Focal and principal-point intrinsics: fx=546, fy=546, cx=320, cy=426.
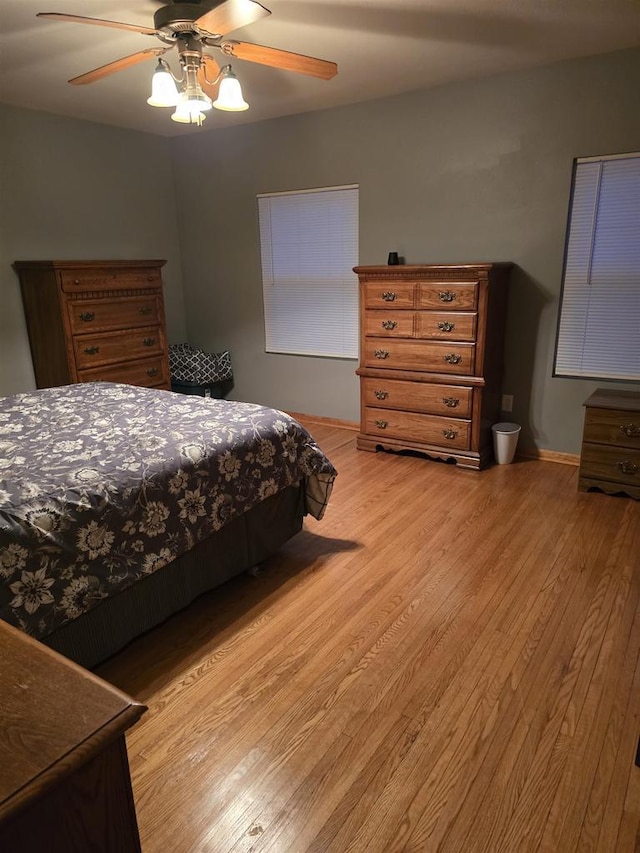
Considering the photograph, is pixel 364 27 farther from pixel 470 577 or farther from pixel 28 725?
pixel 28 725

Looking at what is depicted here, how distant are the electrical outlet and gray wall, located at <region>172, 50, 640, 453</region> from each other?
0.13 ft

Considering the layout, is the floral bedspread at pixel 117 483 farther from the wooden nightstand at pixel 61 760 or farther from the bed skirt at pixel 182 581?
the wooden nightstand at pixel 61 760

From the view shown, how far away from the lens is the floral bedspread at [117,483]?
1618 millimetres

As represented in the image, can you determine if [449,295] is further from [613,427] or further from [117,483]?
[117,483]

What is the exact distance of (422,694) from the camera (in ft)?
5.90

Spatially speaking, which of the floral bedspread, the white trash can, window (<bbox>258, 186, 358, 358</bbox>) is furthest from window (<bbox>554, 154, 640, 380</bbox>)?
the floral bedspread

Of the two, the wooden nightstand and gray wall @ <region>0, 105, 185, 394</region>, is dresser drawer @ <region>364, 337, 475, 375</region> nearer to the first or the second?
gray wall @ <region>0, 105, 185, 394</region>

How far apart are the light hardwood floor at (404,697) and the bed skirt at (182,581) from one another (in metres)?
0.11

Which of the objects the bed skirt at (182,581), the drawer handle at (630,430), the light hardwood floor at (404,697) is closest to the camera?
the light hardwood floor at (404,697)

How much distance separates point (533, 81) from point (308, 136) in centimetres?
171

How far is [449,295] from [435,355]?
1.34 feet

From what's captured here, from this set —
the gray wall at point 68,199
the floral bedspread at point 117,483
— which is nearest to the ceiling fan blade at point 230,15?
the floral bedspread at point 117,483

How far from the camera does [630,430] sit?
10.1ft

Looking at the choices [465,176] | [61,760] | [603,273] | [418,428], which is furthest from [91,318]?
[61,760]
